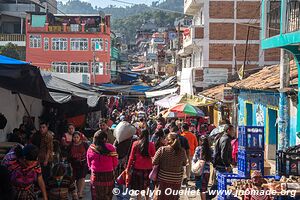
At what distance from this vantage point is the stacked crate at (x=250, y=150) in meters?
7.77

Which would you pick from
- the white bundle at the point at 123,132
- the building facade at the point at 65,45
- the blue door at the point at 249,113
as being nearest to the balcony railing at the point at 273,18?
the white bundle at the point at 123,132

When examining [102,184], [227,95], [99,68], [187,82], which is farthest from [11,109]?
[99,68]

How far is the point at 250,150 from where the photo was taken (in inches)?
311

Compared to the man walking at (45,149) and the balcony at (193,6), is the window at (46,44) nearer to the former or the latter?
the balcony at (193,6)

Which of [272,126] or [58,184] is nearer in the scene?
[58,184]

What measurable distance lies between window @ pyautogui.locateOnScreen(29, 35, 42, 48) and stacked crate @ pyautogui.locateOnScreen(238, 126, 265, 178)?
47.5m

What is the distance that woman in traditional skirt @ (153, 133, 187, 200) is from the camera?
7.38 m

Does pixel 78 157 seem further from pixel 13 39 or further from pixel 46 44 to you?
pixel 13 39

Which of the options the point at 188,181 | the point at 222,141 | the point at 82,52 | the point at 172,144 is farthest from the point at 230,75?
the point at 82,52

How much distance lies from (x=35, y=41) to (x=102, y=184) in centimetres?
4746

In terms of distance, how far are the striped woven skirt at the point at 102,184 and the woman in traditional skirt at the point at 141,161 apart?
0.41 meters

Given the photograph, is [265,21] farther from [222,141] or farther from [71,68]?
[71,68]

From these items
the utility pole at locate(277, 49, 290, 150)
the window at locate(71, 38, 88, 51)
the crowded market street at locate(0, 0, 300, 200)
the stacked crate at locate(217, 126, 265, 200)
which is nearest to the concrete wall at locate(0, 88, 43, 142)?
the crowded market street at locate(0, 0, 300, 200)

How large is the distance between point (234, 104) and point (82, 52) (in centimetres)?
3561
